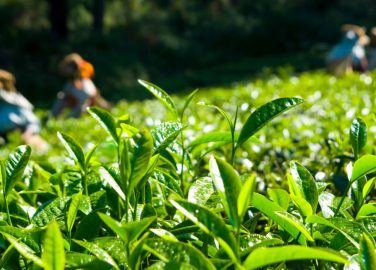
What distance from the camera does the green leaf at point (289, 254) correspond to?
0.92 meters

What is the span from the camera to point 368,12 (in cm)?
2739

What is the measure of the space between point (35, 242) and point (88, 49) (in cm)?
2054

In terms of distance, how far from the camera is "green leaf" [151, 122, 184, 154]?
4.47 ft

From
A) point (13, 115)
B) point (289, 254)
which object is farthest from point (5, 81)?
point (289, 254)

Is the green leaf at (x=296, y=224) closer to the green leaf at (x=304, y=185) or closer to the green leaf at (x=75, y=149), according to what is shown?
the green leaf at (x=304, y=185)

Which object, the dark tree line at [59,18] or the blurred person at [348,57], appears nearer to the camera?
the blurred person at [348,57]

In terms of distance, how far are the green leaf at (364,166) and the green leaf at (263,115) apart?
7.1 inches

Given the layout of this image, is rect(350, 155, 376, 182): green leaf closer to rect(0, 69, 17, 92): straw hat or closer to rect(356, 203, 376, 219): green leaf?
rect(356, 203, 376, 219): green leaf

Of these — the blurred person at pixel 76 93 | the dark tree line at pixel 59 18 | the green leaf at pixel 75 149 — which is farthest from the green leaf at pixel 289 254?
the dark tree line at pixel 59 18

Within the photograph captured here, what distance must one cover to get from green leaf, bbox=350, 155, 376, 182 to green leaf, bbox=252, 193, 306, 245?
7.3 inches

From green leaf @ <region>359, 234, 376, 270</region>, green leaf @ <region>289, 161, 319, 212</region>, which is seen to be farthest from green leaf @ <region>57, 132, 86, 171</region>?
green leaf @ <region>359, 234, 376, 270</region>

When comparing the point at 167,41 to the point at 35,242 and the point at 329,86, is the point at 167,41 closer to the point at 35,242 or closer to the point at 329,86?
the point at 329,86

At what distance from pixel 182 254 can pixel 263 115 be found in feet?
1.48

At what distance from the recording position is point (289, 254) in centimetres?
93
